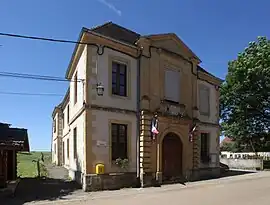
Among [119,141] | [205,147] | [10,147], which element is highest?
[119,141]

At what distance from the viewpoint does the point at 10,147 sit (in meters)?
16.0

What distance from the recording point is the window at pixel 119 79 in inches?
747

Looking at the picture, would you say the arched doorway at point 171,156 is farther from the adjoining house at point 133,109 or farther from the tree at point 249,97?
the tree at point 249,97

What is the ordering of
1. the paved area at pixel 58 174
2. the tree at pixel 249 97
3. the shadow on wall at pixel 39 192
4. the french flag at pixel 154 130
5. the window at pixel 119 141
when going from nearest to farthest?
the shadow on wall at pixel 39 192 < the window at pixel 119 141 < the french flag at pixel 154 130 < the paved area at pixel 58 174 < the tree at pixel 249 97

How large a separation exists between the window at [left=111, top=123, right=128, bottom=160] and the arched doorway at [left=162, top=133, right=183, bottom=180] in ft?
9.43

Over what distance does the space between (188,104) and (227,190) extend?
7330 millimetres

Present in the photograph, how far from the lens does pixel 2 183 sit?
1655cm

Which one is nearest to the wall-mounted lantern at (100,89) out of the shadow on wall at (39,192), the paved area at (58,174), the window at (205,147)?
the shadow on wall at (39,192)

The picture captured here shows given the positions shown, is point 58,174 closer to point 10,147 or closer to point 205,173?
point 205,173

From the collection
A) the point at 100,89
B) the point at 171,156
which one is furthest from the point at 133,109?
the point at 171,156

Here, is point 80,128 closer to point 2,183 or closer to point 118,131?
point 118,131

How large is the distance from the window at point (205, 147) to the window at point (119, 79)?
8647 mm

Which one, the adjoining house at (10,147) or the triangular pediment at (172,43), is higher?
the triangular pediment at (172,43)

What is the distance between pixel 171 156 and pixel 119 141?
4195 millimetres
